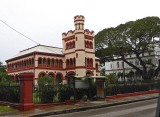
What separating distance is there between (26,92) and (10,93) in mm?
1858

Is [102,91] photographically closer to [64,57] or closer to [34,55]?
[34,55]

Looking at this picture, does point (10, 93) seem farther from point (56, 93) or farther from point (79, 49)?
point (79, 49)

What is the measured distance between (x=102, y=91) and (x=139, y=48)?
3820 cm

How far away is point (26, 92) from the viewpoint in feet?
49.1

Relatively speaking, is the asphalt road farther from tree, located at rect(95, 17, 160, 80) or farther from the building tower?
tree, located at rect(95, 17, 160, 80)

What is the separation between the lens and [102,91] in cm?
2000

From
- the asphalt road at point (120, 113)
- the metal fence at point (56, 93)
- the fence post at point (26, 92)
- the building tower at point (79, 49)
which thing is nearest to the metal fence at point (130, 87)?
the metal fence at point (56, 93)

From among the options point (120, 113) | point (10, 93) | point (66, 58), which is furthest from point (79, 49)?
point (120, 113)

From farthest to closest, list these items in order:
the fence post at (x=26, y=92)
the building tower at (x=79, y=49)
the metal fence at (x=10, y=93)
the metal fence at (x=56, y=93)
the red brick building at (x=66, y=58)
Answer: the building tower at (x=79, y=49), the red brick building at (x=66, y=58), the metal fence at (x=56, y=93), the metal fence at (x=10, y=93), the fence post at (x=26, y=92)

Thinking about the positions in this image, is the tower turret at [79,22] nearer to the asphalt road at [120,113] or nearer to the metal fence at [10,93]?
the metal fence at [10,93]

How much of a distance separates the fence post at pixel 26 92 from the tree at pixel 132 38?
42.2m

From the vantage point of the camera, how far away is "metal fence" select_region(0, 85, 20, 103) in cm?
1582

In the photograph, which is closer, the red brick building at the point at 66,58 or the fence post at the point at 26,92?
the fence post at the point at 26,92

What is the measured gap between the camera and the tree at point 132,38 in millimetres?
54281
